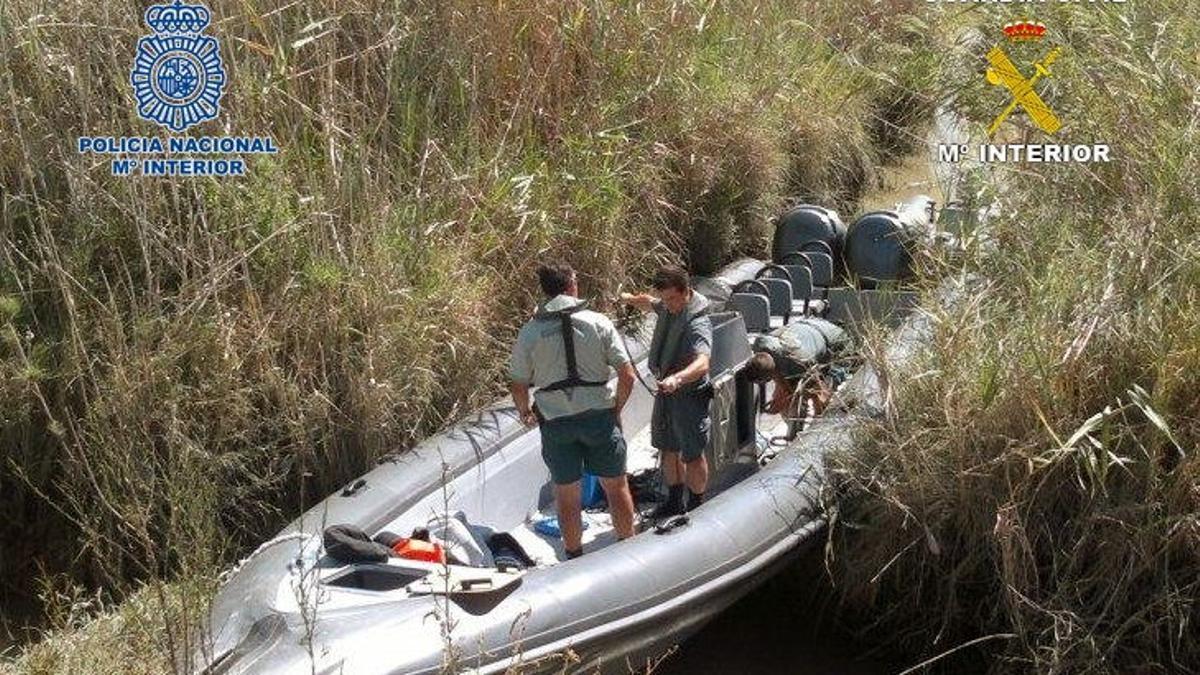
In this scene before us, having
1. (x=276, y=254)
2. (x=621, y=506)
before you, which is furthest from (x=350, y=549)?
(x=276, y=254)

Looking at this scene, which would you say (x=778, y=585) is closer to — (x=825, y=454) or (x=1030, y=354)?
(x=825, y=454)

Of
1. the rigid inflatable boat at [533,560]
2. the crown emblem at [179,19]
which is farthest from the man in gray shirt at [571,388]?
the crown emblem at [179,19]

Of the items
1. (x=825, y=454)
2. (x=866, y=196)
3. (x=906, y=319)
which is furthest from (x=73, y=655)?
(x=866, y=196)

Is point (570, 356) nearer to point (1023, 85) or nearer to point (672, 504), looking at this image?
point (672, 504)

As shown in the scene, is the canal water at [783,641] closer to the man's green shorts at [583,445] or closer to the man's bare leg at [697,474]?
the man's bare leg at [697,474]

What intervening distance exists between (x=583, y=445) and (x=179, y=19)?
2.79 metres

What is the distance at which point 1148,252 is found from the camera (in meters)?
6.39

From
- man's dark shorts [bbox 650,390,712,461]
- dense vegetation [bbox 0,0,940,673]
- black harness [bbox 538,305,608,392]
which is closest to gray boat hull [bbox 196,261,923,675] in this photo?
man's dark shorts [bbox 650,390,712,461]

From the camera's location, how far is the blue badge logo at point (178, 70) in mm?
7270

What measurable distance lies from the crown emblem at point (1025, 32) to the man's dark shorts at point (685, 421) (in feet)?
11.3

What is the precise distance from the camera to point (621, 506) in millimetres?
6523

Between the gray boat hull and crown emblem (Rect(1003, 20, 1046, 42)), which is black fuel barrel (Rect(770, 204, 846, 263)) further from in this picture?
the gray boat hull

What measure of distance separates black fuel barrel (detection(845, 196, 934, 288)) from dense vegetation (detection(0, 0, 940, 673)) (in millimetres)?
1163

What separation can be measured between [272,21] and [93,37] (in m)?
0.83
